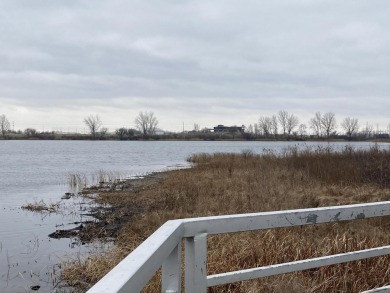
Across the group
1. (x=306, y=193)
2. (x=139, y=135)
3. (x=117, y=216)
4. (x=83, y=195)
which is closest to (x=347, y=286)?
(x=306, y=193)

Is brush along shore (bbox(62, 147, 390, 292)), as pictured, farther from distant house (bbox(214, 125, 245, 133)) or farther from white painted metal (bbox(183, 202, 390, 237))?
distant house (bbox(214, 125, 245, 133))

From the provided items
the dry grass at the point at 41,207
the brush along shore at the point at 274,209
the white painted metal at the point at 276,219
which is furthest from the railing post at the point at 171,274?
the dry grass at the point at 41,207

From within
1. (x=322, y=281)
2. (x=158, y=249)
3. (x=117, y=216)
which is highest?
(x=158, y=249)

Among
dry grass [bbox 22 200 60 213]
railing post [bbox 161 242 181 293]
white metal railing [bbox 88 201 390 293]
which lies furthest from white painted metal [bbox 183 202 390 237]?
dry grass [bbox 22 200 60 213]

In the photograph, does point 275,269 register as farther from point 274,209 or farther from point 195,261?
point 274,209

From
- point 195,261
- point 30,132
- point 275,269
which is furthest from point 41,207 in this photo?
point 30,132

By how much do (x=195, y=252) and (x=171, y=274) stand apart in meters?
0.37

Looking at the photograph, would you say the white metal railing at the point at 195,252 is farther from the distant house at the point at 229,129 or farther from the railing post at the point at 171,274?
the distant house at the point at 229,129

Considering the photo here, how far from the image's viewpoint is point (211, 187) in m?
18.4

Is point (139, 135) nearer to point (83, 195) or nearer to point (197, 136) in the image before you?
point (197, 136)

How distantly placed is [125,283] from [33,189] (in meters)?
23.1

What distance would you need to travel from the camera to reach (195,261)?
2.54 meters

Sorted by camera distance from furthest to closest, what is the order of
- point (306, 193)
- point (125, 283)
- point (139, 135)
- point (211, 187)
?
1. point (139, 135)
2. point (211, 187)
3. point (306, 193)
4. point (125, 283)

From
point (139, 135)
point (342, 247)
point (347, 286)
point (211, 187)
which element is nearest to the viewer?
point (347, 286)
